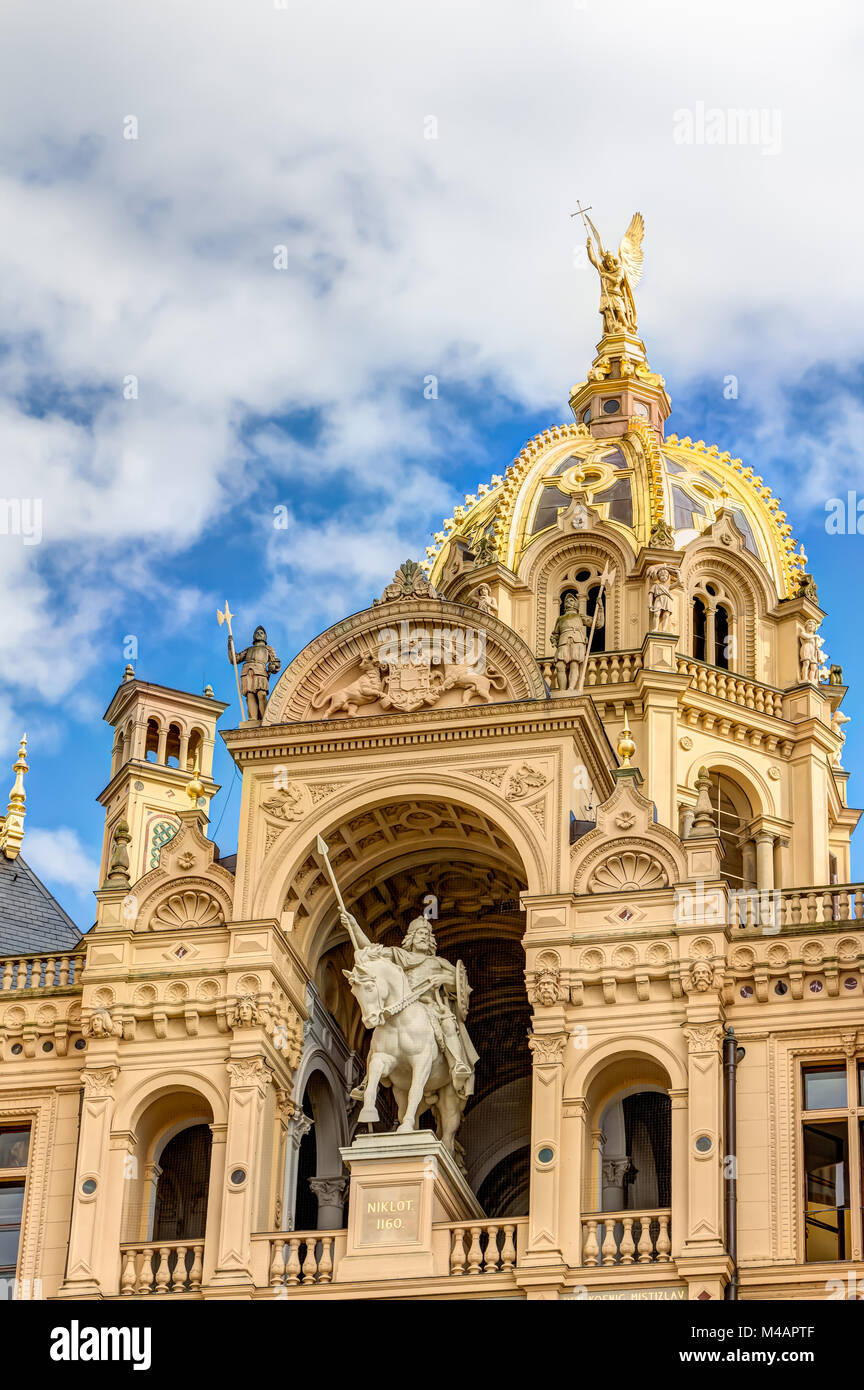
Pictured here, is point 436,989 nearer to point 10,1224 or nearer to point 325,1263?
point 325,1263

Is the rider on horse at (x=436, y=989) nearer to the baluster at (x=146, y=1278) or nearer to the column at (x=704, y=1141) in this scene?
the column at (x=704, y=1141)

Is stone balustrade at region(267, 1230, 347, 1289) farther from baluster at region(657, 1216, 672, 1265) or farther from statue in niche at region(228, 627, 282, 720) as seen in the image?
statue in niche at region(228, 627, 282, 720)

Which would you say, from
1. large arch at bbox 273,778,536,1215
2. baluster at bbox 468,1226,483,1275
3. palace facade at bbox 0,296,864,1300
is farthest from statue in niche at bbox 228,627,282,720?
baluster at bbox 468,1226,483,1275

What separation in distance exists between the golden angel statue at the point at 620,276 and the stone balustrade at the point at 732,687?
31.9ft

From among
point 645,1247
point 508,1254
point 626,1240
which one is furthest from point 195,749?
point 645,1247

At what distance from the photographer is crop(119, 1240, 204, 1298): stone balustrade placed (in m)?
35.4

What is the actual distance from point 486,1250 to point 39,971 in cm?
825

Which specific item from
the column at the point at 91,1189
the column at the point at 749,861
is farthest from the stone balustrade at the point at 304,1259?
the column at the point at 749,861

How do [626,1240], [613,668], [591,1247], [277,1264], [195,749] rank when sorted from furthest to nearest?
1. [195,749]
2. [613,668]
3. [277,1264]
4. [591,1247]
5. [626,1240]

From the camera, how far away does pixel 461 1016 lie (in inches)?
1475

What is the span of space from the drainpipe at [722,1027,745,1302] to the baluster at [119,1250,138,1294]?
8015 mm

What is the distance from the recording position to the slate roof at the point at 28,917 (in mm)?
43031
